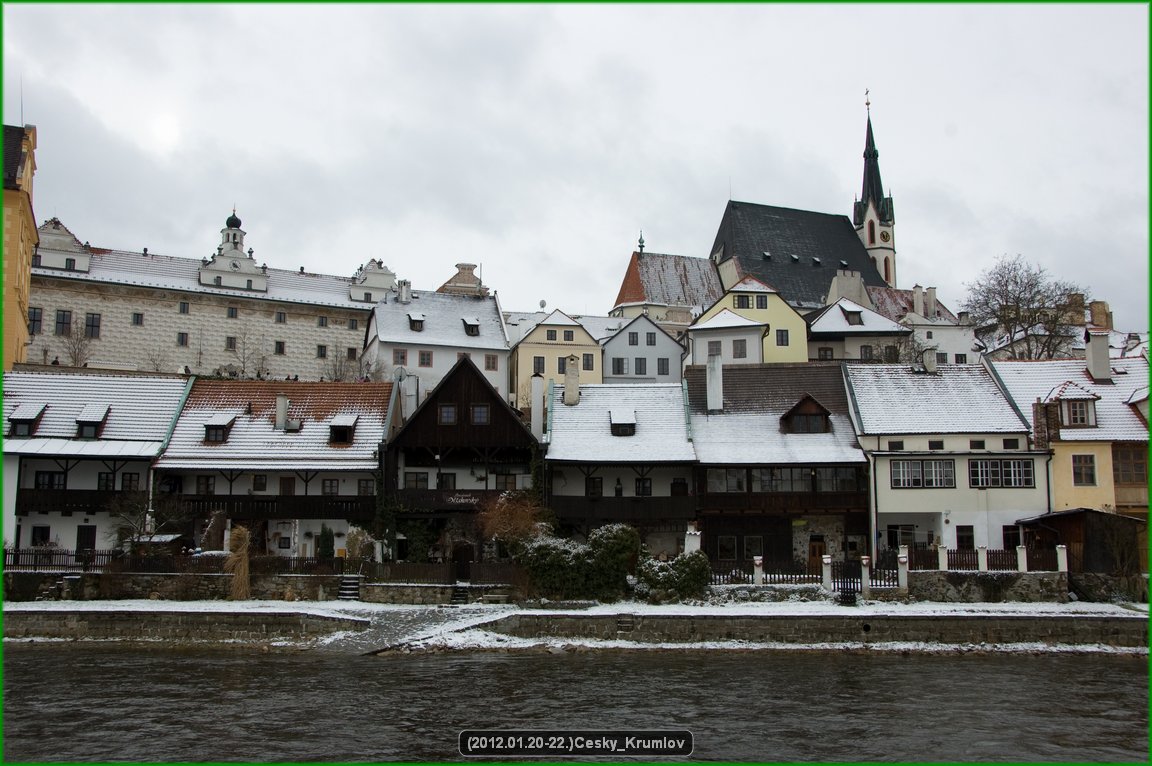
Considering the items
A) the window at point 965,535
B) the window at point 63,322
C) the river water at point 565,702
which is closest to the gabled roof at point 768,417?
the window at point 965,535

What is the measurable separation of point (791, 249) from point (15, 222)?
6383cm

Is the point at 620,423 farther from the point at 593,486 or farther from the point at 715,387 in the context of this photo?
the point at 715,387

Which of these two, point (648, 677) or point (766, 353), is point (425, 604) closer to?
point (648, 677)

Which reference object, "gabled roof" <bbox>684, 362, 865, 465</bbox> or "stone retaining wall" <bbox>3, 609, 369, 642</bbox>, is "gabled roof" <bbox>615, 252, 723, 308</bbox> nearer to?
"gabled roof" <bbox>684, 362, 865, 465</bbox>

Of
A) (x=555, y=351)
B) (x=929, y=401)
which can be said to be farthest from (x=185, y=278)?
(x=929, y=401)

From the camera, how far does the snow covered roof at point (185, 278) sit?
7025cm

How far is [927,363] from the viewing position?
4647 cm

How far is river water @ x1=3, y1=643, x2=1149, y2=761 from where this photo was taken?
65.3 ft

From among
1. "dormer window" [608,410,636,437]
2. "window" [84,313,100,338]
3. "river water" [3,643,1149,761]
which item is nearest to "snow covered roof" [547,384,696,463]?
"dormer window" [608,410,636,437]

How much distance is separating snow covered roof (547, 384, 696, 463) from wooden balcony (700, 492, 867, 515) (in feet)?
8.07

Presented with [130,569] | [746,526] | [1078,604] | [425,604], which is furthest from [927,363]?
[130,569]

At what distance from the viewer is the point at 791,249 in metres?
93.3

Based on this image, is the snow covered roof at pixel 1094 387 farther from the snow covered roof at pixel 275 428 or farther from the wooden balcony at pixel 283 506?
the wooden balcony at pixel 283 506

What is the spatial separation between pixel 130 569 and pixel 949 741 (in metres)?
27.7
